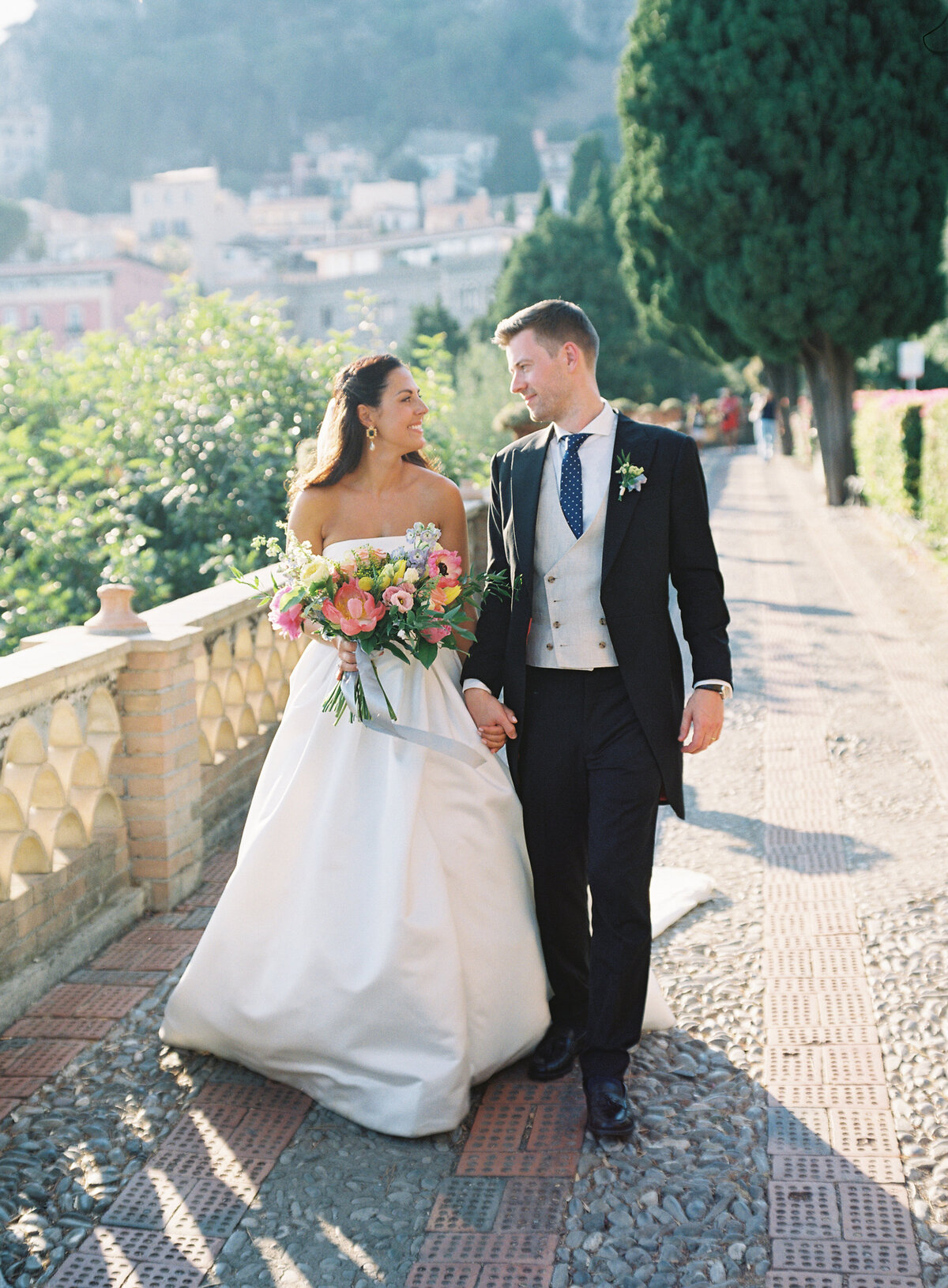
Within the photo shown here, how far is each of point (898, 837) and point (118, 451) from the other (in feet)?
18.6

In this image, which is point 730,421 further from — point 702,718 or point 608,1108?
point 608,1108

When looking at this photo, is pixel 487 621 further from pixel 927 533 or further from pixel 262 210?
pixel 262 210

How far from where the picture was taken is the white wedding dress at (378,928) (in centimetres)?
302

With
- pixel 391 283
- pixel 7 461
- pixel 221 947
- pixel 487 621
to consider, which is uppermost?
pixel 391 283

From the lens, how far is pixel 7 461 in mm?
8180

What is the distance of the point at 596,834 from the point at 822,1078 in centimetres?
85

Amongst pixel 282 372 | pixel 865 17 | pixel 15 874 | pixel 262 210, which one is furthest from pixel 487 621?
pixel 262 210

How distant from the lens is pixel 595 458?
3137mm

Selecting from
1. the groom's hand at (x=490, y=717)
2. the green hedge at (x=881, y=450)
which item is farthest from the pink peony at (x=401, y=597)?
the green hedge at (x=881, y=450)

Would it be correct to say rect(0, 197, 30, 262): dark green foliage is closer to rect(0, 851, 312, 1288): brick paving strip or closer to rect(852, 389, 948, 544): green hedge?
rect(852, 389, 948, 544): green hedge

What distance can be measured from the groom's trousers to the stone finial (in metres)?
1.81

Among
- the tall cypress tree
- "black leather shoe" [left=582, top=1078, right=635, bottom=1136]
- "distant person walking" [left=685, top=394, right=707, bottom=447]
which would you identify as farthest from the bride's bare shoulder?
"distant person walking" [left=685, top=394, right=707, bottom=447]

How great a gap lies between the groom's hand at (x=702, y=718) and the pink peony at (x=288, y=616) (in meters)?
0.98

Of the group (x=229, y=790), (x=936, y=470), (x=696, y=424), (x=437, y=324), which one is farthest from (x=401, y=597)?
(x=437, y=324)
